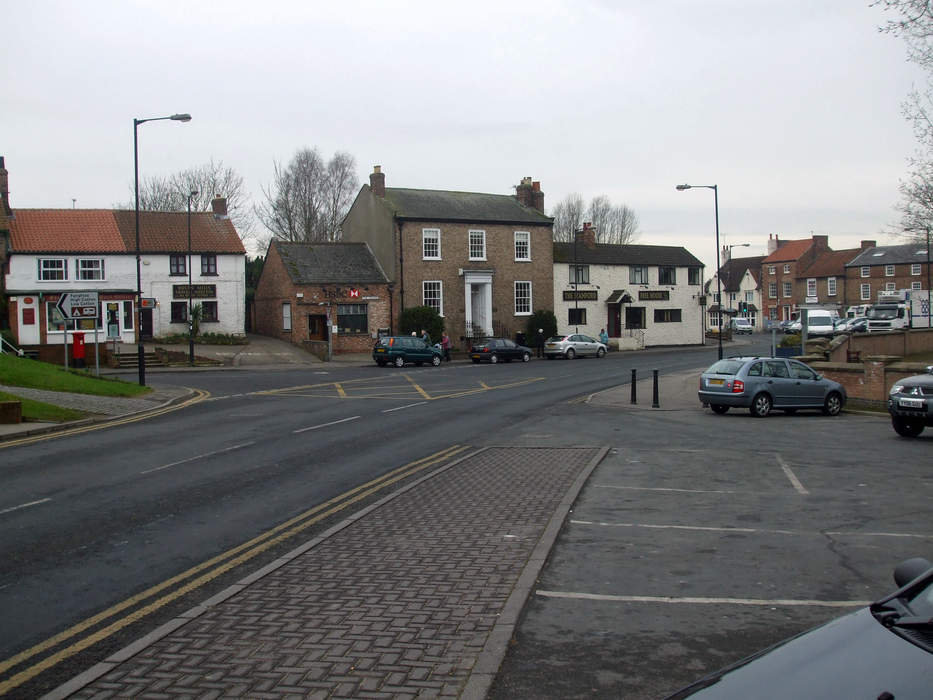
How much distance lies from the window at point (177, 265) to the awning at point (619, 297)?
28972mm

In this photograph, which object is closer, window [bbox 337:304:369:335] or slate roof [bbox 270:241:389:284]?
window [bbox 337:304:369:335]

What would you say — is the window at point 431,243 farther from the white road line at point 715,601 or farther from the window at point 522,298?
the white road line at point 715,601

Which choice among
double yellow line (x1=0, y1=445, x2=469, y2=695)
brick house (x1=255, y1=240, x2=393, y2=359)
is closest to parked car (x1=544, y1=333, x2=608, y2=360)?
brick house (x1=255, y1=240, x2=393, y2=359)

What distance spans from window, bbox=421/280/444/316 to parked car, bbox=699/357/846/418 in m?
31.5

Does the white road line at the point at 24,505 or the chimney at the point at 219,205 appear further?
the chimney at the point at 219,205

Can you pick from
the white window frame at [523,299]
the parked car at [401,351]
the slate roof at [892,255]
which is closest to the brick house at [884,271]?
the slate roof at [892,255]

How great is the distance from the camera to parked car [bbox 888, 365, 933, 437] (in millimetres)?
16969

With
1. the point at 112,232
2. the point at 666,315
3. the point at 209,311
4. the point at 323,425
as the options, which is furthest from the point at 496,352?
the point at 323,425

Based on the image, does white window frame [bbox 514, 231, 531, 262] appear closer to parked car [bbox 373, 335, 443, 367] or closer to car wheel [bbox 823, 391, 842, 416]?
parked car [bbox 373, 335, 443, 367]

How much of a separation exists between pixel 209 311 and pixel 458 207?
1737cm

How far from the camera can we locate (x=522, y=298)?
188 feet

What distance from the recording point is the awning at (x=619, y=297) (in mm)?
60406

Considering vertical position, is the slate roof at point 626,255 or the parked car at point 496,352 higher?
the slate roof at point 626,255

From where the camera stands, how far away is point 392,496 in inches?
427
